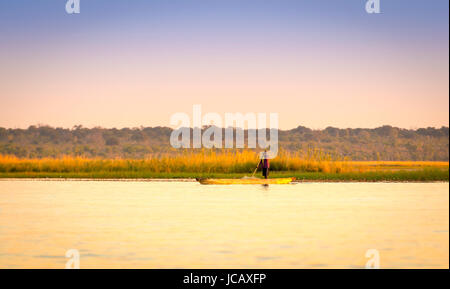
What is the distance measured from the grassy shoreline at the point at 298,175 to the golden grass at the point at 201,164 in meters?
0.87

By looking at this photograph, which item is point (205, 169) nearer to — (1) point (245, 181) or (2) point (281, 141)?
(1) point (245, 181)

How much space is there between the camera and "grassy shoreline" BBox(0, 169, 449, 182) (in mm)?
30672

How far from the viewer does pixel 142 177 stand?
105 ft

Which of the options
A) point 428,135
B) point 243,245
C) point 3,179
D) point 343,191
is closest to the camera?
point 243,245

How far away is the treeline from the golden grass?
41.8 meters

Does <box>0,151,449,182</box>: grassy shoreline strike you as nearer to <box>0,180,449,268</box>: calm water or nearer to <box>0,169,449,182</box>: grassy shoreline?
<box>0,169,449,182</box>: grassy shoreline

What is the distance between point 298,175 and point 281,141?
187 ft

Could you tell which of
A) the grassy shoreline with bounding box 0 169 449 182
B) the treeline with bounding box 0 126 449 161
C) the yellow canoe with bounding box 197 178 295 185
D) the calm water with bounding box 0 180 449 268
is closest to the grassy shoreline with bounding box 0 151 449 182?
the grassy shoreline with bounding box 0 169 449 182

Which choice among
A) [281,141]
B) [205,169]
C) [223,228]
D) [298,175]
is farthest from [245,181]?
[281,141]

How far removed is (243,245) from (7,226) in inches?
221

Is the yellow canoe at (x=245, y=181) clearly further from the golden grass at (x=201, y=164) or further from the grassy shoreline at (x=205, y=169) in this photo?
the golden grass at (x=201, y=164)

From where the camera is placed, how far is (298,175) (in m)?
31.5
